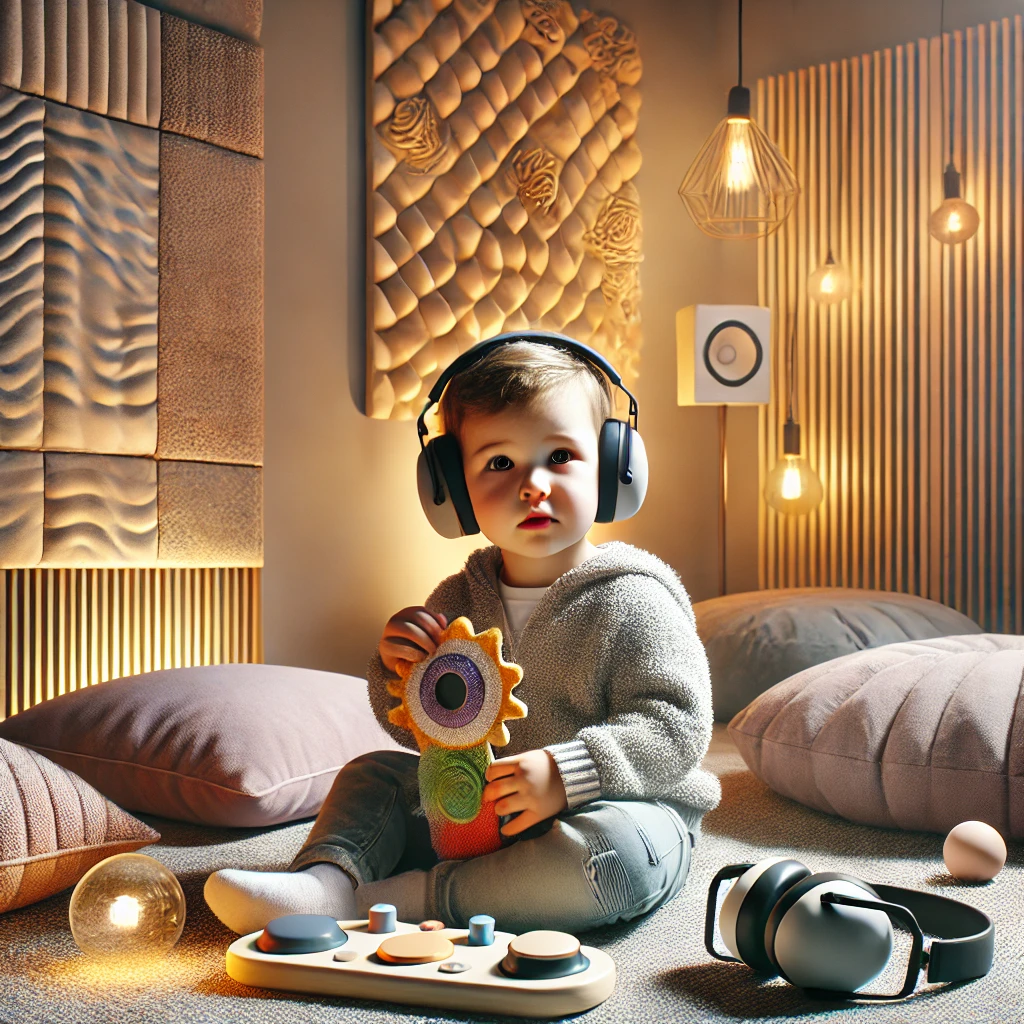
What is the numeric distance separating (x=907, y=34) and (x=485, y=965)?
3651 mm

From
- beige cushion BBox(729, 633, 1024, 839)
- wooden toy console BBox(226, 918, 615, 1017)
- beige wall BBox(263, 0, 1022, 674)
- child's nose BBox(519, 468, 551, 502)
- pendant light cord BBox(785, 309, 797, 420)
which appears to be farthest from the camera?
pendant light cord BBox(785, 309, 797, 420)

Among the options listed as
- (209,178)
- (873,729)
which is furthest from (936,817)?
(209,178)

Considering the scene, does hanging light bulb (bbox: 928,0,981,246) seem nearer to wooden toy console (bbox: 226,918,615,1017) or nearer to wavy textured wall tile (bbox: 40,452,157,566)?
wavy textured wall tile (bbox: 40,452,157,566)

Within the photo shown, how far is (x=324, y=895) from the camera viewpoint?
1163mm

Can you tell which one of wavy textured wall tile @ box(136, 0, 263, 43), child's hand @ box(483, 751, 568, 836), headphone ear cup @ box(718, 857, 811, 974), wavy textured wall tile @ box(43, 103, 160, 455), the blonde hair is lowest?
headphone ear cup @ box(718, 857, 811, 974)

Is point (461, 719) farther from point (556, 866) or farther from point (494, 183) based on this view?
point (494, 183)

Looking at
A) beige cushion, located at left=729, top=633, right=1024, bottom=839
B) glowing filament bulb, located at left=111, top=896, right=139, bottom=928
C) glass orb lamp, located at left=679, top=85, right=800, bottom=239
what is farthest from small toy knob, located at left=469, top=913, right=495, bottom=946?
glass orb lamp, located at left=679, top=85, right=800, bottom=239

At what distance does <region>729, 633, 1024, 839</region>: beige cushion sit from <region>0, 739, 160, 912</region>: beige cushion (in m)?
1.02

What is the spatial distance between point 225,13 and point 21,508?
1280mm

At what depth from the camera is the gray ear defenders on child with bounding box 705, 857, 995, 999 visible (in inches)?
38.5

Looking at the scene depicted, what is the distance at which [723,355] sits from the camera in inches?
136

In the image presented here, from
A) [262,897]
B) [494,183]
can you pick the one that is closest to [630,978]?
[262,897]

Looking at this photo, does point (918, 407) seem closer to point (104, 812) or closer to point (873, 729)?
point (873, 729)

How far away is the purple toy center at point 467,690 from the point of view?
1.16m
